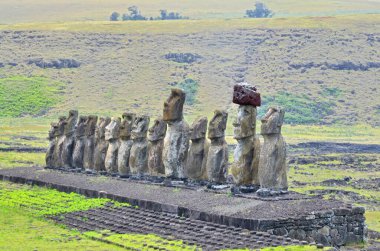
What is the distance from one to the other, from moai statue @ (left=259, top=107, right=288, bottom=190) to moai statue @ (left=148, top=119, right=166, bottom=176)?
5.74m

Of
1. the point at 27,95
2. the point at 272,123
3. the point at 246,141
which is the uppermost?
the point at 272,123

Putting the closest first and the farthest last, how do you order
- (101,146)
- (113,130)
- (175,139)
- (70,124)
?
(175,139), (113,130), (101,146), (70,124)

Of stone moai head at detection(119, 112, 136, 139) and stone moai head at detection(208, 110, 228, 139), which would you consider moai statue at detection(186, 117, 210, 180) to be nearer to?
stone moai head at detection(208, 110, 228, 139)

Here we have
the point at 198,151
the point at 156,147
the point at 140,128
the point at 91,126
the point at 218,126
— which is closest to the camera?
the point at 218,126

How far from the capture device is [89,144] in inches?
1310

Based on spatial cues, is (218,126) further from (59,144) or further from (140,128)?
(59,144)

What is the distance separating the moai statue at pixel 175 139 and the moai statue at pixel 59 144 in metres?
7.23

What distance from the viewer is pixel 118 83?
88938mm

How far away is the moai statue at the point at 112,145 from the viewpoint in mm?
31391

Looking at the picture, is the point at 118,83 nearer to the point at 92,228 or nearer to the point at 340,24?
the point at 340,24

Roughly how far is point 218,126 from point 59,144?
31.6 feet

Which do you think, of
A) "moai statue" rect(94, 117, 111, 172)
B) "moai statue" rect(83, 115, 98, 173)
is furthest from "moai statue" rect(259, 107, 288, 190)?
"moai statue" rect(83, 115, 98, 173)

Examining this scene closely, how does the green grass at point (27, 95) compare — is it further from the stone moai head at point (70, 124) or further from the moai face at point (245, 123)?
the moai face at point (245, 123)

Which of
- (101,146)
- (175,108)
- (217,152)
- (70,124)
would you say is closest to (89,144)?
(101,146)
